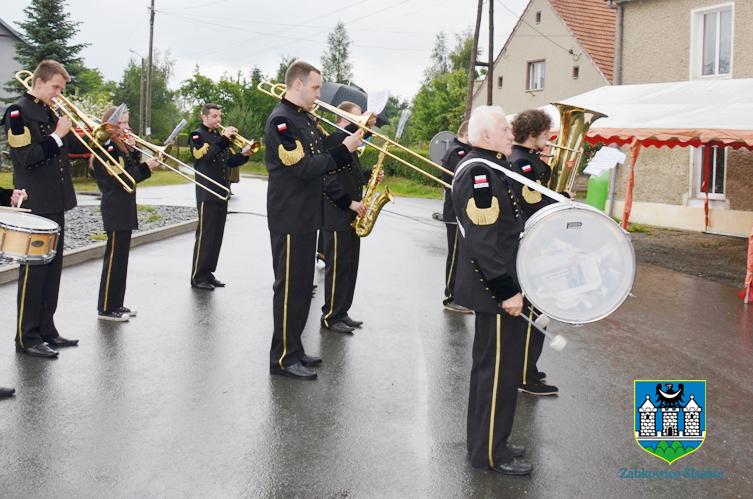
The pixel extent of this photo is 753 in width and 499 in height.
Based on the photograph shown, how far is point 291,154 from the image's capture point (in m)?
5.26

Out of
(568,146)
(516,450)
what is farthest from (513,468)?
(568,146)

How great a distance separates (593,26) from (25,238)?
3294 centimetres

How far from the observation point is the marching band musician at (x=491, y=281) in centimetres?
383

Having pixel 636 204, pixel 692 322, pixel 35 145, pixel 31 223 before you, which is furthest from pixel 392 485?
pixel 636 204

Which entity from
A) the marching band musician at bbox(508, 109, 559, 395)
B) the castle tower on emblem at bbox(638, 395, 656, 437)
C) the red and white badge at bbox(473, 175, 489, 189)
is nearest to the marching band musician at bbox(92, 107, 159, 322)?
the marching band musician at bbox(508, 109, 559, 395)

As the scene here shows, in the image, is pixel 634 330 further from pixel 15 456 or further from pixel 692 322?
pixel 15 456

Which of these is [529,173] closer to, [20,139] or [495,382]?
[495,382]

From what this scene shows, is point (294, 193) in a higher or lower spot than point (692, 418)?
higher

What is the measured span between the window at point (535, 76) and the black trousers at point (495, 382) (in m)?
33.1

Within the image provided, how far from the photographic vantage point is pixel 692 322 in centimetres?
821

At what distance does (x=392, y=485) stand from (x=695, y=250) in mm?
12240

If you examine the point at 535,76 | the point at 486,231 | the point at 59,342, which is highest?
the point at 535,76

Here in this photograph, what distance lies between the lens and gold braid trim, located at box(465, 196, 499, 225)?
380cm

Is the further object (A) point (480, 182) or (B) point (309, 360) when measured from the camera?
(B) point (309, 360)
